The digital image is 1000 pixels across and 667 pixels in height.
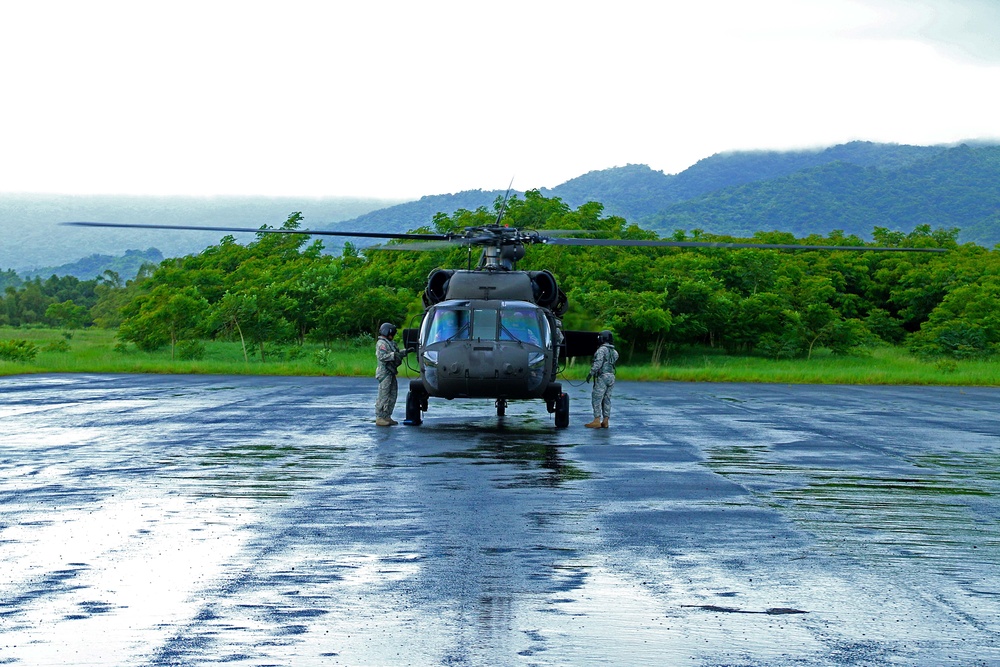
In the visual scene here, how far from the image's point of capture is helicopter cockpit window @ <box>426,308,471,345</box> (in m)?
19.4

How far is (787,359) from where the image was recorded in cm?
6125

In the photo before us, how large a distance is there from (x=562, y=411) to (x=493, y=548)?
11.2 metres

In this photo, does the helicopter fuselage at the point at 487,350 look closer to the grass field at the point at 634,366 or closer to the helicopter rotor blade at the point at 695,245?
the helicopter rotor blade at the point at 695,245

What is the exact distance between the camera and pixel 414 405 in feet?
67.4

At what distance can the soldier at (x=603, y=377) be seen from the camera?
19906 millimetres

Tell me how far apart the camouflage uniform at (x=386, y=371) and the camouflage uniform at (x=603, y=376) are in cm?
327

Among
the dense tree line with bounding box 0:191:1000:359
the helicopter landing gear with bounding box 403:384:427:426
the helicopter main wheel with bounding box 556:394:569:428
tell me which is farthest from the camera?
the dense tree line with bounding box 0:191:1000:359

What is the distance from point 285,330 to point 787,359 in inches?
1012

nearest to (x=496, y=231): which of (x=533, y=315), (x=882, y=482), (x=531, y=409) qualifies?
(x=533, y=315)

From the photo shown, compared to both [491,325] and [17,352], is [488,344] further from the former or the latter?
[17,352]

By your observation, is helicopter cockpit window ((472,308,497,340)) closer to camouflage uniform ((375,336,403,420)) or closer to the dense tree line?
camouflage uniform ((375,336,403,420))

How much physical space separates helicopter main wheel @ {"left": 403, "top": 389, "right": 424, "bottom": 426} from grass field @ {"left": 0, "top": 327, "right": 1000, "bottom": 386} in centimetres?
2042

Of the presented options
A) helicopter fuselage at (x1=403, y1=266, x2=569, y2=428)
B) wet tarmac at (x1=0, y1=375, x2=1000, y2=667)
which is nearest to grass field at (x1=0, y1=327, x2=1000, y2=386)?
helicopter fuselage at (x1=403, y1=266, x2=569, y2=428)

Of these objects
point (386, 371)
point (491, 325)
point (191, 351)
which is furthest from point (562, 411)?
point (191, 351)
